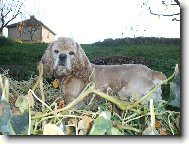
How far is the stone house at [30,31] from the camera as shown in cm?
87

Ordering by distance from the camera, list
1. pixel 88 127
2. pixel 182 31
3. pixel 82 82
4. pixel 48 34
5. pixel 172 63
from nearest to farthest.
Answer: pixel 88 127 → pixel 182 31 → pixel 172 63 → pixel 48 34 → pixel 82 82

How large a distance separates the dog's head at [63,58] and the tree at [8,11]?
0.13 m

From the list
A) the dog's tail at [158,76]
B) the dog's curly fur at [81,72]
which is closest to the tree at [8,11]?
the dog's curly fur at [81,72]

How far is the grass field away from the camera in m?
0.86

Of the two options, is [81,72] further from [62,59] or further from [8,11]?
[8,11]

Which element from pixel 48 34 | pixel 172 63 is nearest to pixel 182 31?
pixel 172 63

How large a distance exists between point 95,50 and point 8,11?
0.25m

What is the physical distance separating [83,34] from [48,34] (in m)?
0.11

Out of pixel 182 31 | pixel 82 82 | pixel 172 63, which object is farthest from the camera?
pixel 82 82

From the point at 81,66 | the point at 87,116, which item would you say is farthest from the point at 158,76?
the point at 87,116

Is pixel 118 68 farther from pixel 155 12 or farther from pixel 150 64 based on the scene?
pixel 155 12

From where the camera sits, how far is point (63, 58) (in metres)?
1.07

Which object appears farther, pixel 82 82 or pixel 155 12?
pixel 82 82

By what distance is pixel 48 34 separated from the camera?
0.93 m
